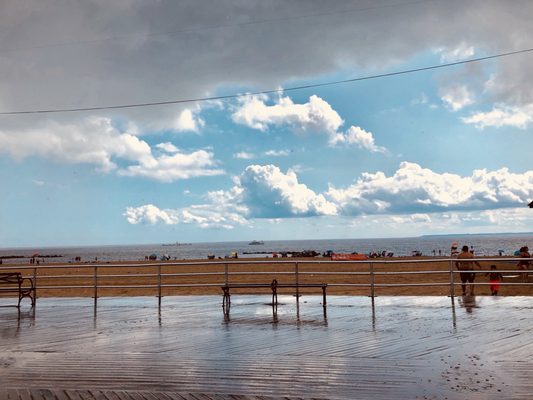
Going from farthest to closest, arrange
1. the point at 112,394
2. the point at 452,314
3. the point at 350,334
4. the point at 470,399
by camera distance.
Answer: the point at 452,314
the point at 350,334
the point at 112,394
the point at 470,399

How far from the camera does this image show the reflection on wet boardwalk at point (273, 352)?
561 cm

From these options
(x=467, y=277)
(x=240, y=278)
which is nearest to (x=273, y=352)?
(x=467, y=277)

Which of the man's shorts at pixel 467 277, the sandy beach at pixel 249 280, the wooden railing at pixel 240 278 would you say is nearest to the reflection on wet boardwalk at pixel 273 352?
the wooden railing at pixel 240 278

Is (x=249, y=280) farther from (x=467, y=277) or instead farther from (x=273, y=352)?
(x=273, y=352)

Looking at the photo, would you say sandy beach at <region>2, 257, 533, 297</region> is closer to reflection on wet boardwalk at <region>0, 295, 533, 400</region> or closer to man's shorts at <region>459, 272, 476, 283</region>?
man's shorts at <region>459, 272, 476, 283</region>

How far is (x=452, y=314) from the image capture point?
11.0 meters

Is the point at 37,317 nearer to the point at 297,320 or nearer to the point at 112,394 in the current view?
the point at 297,320

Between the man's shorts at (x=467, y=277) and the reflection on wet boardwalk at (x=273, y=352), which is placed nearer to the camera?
the reflection on wet boardwalk at (x=273, y=352)

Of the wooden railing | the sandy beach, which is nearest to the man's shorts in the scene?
the wooden railing

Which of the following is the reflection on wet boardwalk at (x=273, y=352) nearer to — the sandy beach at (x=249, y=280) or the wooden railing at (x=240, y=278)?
the wooden railing at (x=240, y=278)

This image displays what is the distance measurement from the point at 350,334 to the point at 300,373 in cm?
283

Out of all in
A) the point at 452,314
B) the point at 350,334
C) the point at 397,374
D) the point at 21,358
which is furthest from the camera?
the point at 452,314

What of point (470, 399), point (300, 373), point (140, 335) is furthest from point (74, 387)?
point (470, 399)

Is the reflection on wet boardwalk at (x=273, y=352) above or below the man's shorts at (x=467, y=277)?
below
